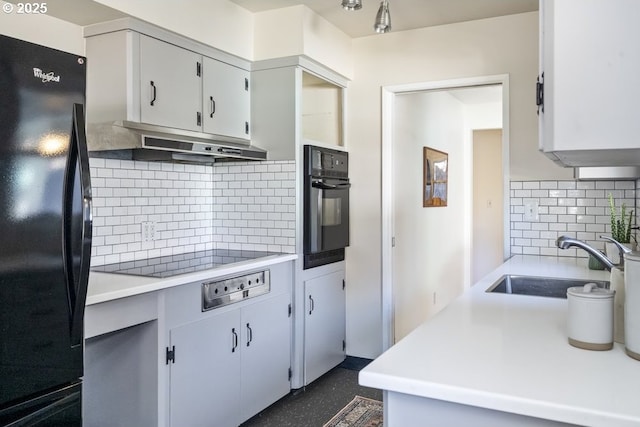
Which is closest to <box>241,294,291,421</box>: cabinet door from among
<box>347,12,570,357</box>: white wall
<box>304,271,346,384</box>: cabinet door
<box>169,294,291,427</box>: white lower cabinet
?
<box>169,294,291,427</box>: white lower cabinet

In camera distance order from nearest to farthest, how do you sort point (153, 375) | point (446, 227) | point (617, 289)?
point (617, 289)
point (153, 375)
point (446, 227)

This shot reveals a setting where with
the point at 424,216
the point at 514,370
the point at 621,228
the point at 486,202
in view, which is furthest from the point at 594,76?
the point at 486,202

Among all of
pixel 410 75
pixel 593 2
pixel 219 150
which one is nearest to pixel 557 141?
pixel 593 2

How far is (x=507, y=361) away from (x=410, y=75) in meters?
2.81

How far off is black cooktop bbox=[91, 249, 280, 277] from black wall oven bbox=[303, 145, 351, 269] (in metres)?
0.30

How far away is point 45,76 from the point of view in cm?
159

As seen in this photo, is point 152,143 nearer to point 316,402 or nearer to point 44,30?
point 44,30

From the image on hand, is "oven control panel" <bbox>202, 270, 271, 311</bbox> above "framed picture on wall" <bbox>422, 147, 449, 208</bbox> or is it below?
below

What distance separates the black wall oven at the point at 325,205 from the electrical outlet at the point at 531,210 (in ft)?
4.01

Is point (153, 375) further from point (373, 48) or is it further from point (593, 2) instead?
point (373, 48)

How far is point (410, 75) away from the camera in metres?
3.60

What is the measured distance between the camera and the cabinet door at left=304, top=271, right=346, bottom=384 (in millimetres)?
3244

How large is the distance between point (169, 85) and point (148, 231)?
2.77ft

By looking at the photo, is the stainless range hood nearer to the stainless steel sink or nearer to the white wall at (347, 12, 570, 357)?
the white wall at (347, 12, 570, 357)
